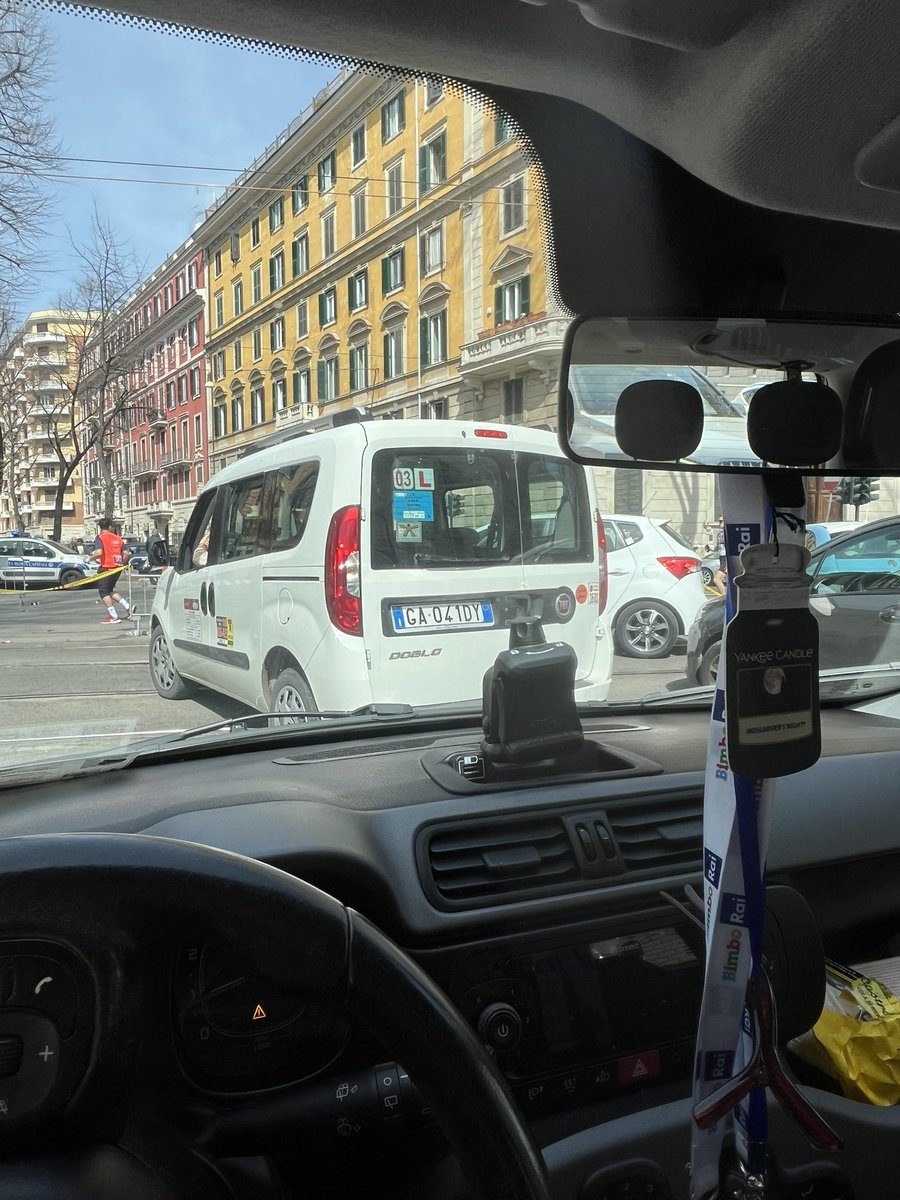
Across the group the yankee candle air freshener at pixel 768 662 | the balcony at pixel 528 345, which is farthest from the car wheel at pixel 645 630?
the yankee candle air freshener at pixel 768 662

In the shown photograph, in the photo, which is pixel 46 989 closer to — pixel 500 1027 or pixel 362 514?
pixel 500 1027

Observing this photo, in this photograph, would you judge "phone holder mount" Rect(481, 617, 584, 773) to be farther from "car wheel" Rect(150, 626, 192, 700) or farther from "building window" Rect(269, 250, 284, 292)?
"building window" Rect(269, 250, 284, 292)

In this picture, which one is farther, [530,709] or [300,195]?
[300,195]

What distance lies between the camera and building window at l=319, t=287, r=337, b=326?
8320 millimetres

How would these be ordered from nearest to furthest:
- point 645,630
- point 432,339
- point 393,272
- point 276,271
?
point 645,630 → point 276,271 → point 393,272 → point 432,339

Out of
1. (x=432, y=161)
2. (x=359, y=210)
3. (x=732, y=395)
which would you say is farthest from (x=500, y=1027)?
(x=359, y=210)

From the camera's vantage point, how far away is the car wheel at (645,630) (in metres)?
5.29

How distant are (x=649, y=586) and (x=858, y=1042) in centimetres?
416

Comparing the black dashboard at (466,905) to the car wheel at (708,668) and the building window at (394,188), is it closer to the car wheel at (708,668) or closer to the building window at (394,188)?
Answer: the car wheel at (708,668)

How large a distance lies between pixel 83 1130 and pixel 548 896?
1.17m

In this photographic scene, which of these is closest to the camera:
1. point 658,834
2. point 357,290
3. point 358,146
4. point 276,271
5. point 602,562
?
point 658,834

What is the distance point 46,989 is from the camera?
903 mm

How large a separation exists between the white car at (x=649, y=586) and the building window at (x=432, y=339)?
Answer: 153 inches

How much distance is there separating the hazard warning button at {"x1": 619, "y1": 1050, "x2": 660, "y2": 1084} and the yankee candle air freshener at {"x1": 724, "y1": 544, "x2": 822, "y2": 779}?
78 centimetres
